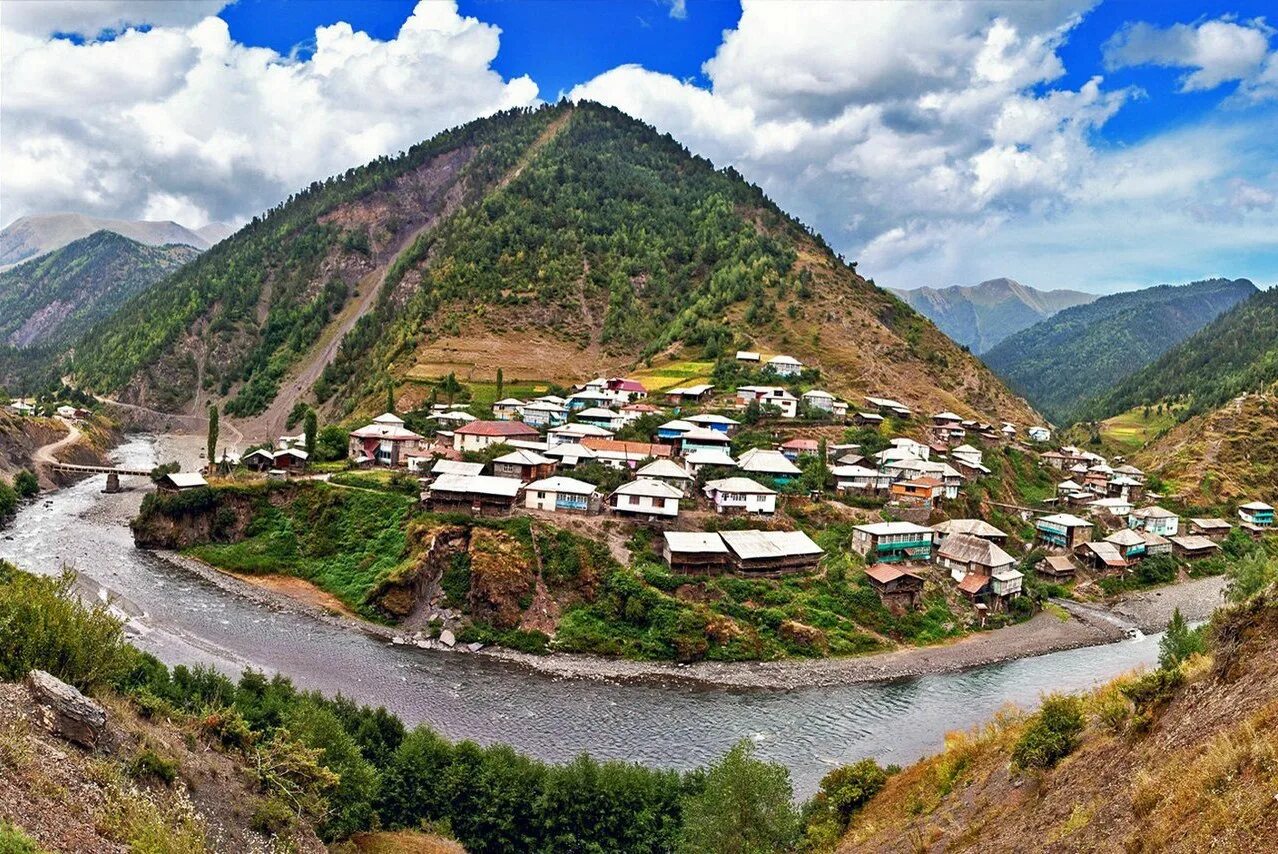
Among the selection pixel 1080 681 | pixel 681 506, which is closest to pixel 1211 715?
pixel 1080 681

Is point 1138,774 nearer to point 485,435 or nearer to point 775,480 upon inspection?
point 775,480

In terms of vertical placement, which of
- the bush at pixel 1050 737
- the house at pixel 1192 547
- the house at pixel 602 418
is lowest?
the bush at pixel 1050 737

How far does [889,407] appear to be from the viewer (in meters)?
90.2

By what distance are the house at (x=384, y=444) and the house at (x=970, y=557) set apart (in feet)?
155

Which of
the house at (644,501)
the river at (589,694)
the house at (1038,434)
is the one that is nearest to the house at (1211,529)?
the house at (1038,434)

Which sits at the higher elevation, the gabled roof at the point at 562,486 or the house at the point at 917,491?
the house at the point at 917,491

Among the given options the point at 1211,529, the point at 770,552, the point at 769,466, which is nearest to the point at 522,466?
the point at 769,466

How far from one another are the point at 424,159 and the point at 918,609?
184 metres

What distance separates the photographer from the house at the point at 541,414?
81062 mm

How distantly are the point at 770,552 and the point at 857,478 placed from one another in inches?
674

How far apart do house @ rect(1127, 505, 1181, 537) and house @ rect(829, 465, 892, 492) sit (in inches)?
1159

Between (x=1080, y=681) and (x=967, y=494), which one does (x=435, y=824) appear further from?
(x=967, y=494)

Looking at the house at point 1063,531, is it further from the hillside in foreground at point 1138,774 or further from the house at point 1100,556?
the hillside in foreground at point 1138,774

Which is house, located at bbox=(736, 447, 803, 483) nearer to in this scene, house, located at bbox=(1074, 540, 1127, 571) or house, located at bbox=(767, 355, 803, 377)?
house, located at bbox=(1074, 540, 1127, 571)
